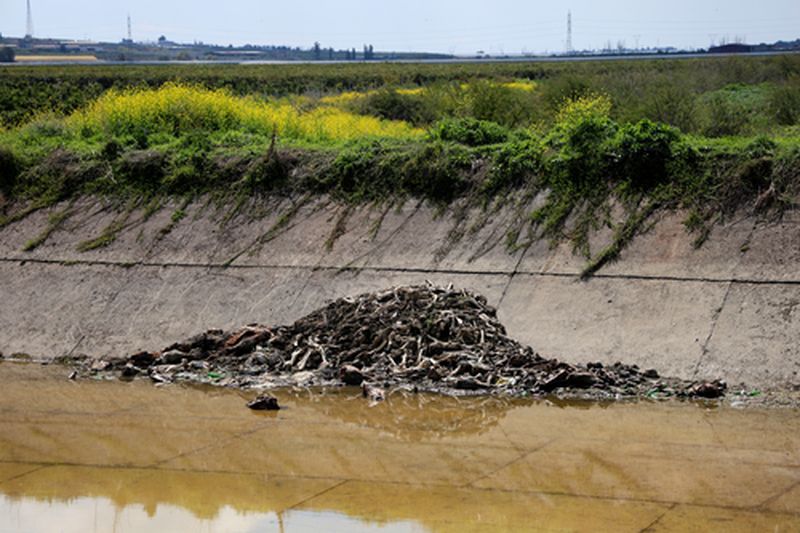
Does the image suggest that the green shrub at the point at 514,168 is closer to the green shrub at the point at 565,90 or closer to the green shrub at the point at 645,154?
the green shrub at the point at 645,154

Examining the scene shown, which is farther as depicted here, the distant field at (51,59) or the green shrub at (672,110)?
the distant field at (51,59)

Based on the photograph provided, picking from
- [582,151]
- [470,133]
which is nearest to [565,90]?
[470,133]

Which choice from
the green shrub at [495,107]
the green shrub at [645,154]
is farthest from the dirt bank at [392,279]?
the green shrub at [495,107]

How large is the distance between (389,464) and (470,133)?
38.9 feet

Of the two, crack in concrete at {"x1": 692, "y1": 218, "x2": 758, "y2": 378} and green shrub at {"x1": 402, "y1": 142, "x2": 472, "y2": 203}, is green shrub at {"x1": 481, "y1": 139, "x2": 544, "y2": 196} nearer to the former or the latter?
green shrub at {"x1": 402, "y1": 142, "x2": 472, "y2": 203}

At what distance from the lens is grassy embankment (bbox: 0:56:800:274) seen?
2044 centimetres

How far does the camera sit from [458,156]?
2312 centimetres

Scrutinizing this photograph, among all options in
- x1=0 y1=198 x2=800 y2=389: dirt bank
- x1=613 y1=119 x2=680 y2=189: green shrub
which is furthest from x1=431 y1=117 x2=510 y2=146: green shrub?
x1=613 y1=119 x2=680 y2=189: green shrub

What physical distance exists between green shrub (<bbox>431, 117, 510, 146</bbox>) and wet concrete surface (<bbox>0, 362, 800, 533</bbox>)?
8.73 m

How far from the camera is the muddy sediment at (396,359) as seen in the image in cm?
1645

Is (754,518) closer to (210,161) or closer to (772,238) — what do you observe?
(772,238)

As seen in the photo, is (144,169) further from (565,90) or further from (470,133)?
(565,90)

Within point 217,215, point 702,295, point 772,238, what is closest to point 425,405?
point 702,295

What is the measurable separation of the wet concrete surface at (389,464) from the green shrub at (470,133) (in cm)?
873
